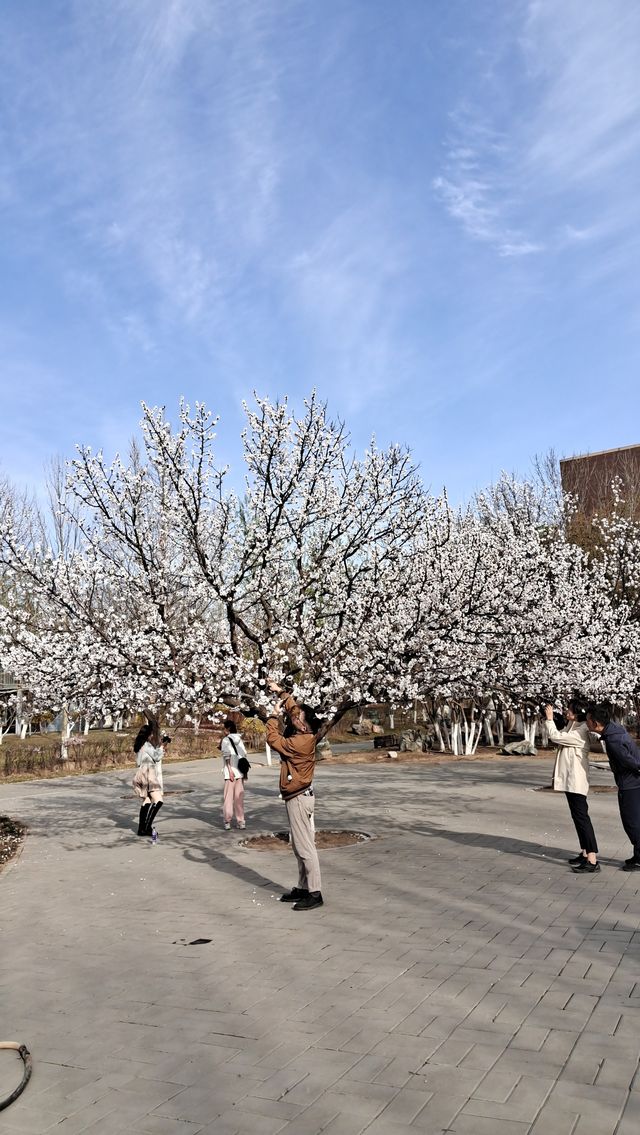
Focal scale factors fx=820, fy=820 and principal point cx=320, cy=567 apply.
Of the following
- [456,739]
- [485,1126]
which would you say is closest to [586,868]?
[485,1126]

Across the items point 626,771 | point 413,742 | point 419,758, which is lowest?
point 419,758

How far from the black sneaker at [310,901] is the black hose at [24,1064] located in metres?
3.31

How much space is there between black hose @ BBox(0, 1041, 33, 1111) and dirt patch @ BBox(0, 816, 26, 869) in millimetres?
6727

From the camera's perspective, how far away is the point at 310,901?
771 cm

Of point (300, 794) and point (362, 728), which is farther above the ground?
point (362, 728)

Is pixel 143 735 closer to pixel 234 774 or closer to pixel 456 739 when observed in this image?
pixel 234 774

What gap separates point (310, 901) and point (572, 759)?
3328 millimetres

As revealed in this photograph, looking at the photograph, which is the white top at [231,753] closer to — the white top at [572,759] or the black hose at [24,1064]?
the white top at [572,759]

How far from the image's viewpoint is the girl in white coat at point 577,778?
880cm

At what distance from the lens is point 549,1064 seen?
4105mm

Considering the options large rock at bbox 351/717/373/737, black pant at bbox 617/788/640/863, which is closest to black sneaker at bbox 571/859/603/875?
black pant at bbox 617/788/640/863

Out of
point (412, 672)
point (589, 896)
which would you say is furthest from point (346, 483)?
point (589, 896)

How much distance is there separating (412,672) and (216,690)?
2561 millimetres

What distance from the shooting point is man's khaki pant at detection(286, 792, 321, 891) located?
7.75 meters
